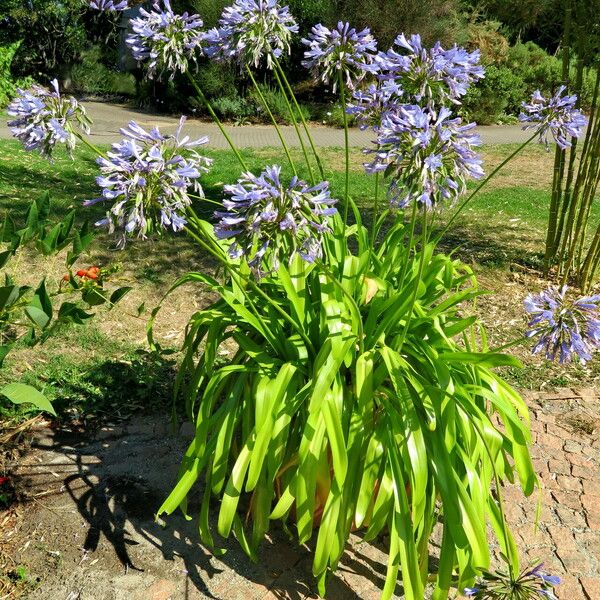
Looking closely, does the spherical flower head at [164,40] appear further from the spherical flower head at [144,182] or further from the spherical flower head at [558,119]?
the spherical flower head at [558,119]

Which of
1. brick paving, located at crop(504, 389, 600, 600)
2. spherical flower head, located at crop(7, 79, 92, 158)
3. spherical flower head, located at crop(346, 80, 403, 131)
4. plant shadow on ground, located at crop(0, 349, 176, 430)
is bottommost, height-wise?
plant shadow on ground, located at crop(0, 349, 176, 430)

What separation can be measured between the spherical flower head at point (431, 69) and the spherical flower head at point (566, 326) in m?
0.85

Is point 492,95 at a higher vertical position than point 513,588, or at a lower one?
higher

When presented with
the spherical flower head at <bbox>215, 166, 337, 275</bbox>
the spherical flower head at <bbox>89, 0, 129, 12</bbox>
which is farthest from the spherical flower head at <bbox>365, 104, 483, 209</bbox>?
the spherical flower head at <bbox>89, 0, 129, 12</bbox>

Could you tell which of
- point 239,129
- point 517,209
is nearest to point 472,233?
point 517,209

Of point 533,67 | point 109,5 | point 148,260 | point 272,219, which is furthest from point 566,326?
point 533,67

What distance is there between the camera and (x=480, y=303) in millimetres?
5254

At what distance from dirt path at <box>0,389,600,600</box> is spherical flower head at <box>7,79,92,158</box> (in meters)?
1.50

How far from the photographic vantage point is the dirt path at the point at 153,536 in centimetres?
257

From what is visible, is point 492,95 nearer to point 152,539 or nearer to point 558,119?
point 558,119

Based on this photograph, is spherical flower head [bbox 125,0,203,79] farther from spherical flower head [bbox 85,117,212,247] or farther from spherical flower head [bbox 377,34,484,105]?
spherical flower head [bbox 377,34,484,105]

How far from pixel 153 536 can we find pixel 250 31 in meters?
1.99

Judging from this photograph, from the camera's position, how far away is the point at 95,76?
18.0 m

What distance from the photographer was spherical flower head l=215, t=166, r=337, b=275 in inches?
77.6
